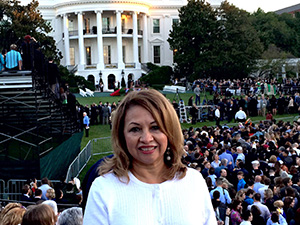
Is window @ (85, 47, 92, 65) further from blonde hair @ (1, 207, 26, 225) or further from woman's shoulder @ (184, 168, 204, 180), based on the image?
woman's shoulder @ (184, 168, 204, 180)

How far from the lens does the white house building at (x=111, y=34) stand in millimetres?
54219

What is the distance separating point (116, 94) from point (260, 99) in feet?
57.2

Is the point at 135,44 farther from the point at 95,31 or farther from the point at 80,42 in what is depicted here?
the point at 80,42

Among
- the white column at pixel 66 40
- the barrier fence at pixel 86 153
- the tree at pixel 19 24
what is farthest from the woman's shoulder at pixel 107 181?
the white column at pixel 66 40

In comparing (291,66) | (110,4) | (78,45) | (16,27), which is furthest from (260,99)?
(78,45)

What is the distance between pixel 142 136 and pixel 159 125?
0.12 meters

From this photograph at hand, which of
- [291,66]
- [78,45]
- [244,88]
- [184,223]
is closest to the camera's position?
[184,223]

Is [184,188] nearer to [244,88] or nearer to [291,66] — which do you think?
[244,88]

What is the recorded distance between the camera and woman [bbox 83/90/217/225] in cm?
225

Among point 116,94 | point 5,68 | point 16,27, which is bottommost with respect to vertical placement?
point 116,94

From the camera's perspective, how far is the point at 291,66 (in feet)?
172

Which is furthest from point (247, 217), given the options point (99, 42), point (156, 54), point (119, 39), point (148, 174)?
point (156, 54)

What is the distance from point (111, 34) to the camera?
55.4 m

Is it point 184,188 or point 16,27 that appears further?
point 16,27
